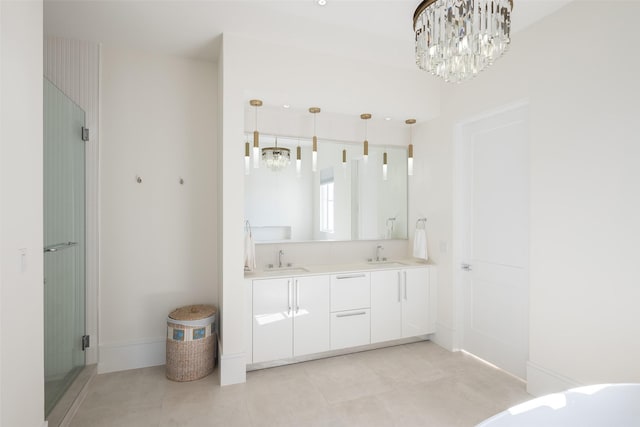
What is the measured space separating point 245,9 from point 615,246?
2854 millimetres

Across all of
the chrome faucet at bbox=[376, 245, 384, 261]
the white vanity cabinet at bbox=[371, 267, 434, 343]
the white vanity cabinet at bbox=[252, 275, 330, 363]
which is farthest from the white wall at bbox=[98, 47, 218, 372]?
the chrome faucet at bbox=[376, 245, 384, 261]

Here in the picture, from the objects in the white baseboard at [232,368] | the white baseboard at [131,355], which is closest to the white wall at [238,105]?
the white baseboard at [232,368]

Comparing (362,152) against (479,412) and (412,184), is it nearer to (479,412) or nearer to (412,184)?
(412,184)

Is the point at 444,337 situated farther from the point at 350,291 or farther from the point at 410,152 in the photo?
the point at 410,152

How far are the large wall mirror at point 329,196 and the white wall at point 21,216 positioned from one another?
170 cm

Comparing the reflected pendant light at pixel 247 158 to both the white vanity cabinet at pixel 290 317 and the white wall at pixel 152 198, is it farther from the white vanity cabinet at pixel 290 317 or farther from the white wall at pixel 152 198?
the white vanity cabinet at pixel 290 317

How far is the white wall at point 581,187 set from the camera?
6.35 ft

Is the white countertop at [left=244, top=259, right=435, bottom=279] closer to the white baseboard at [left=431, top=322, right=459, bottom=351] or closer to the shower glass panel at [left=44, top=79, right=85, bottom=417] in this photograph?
the white baseboard at [left=431, top=322, right=459, bottom=351]

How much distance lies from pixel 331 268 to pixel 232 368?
1.25 m

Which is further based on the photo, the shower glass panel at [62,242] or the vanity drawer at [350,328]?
the vanity drawer at [350,328]

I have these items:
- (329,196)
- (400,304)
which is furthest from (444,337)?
(329,196)

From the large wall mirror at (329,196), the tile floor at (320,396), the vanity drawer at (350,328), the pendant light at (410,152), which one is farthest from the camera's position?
the pendant light at (410,152)

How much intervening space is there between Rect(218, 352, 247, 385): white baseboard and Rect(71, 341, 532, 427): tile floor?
62 millimetres

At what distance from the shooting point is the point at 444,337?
333 centimetres
